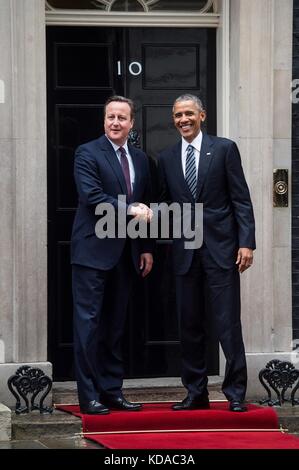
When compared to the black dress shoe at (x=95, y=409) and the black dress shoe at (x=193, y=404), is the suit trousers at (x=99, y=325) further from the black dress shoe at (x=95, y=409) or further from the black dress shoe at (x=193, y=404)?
the black dress shoe at (x=193, y=404)

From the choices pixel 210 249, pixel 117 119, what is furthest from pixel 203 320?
pixel 117 119

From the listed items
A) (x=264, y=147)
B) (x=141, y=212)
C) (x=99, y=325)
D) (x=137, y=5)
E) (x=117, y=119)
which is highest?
(x=137, y=5)

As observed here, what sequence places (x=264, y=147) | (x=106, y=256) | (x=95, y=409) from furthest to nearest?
(x=264, y=147)
(x=106, y=256)
(x=95, y=409)

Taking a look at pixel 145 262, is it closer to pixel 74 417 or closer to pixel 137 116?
pixel 74 417

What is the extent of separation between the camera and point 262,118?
12.3 meters

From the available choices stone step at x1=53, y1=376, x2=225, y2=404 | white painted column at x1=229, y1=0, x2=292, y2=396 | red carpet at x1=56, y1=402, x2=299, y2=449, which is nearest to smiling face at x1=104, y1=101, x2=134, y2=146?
white painted column at x1=229, y1=0, x2=292, y2=396

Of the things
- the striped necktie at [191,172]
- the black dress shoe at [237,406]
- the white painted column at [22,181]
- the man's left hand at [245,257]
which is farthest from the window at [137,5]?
the black dress shoe at [237,406]

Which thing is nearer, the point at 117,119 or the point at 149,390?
the point at 117,119

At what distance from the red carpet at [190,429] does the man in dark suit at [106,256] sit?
0.64ft

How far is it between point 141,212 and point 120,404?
144 cm

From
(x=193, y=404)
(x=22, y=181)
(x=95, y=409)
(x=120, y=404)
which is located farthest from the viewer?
(x=22, y=181)

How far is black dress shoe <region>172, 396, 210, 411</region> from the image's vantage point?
1131 cm

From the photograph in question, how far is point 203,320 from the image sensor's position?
11.4 metres

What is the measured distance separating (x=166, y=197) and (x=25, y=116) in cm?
130
